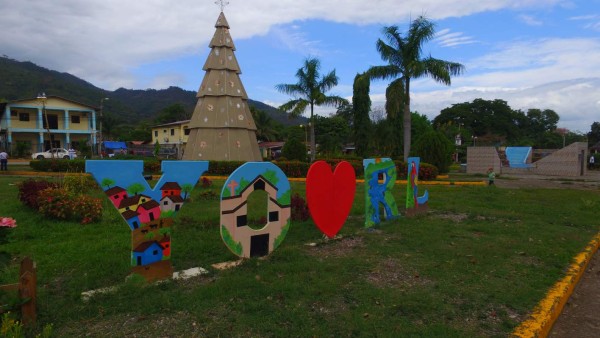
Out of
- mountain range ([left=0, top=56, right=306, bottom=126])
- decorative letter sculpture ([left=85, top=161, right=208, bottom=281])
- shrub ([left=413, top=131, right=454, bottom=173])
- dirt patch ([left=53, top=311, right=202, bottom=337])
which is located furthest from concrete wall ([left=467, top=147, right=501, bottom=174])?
dirt patch ([left=53, top=311, right=202, bottom=337])

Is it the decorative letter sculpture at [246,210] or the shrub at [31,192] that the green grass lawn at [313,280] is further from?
the shrub at [31,192]

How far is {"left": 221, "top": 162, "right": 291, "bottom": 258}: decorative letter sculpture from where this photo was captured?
5.10 meters

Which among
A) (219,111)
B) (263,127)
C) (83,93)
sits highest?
(83,93)

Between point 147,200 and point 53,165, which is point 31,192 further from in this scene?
point 53,165

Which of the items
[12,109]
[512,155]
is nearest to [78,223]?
[512,155]

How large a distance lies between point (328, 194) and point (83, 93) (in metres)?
75.6

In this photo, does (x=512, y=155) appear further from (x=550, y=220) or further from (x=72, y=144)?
(x=72, y=144)

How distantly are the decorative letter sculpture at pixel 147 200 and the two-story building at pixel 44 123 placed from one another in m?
40.8

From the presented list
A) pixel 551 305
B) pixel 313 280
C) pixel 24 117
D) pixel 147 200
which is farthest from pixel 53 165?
pixel 24 117

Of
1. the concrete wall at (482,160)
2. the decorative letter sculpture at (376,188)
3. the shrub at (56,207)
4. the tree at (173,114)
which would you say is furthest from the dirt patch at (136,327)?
the tree at (173,114)

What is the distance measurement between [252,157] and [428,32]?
1209cm

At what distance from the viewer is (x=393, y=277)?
4.85m

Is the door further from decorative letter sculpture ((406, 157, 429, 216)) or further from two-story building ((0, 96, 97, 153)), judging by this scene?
two-story building ((0, 96, 97, 153))

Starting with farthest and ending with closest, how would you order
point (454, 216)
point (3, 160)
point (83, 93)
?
point (83, 93), point (3, 160), point (454, 216)
